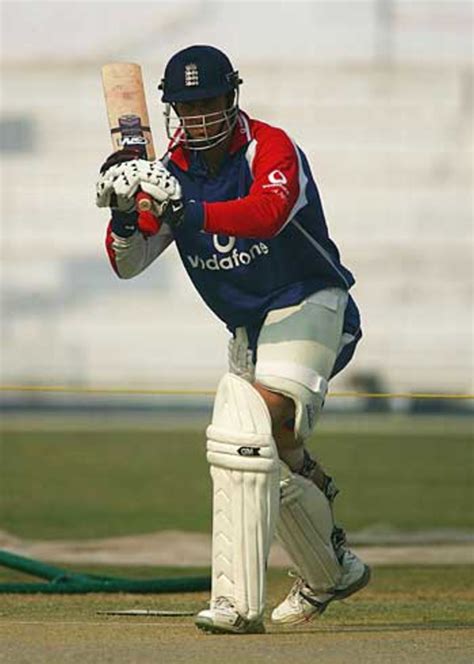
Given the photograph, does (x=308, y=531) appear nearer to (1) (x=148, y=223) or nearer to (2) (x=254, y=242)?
(2) (x=254, y=242)

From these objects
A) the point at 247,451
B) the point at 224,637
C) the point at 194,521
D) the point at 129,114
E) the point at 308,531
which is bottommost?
the point at 194,521

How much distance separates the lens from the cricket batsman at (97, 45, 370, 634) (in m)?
6.10

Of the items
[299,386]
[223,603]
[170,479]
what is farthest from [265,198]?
[170,479]

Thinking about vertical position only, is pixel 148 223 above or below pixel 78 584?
above

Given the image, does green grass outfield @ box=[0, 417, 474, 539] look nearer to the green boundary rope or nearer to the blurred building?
the green boundary rope

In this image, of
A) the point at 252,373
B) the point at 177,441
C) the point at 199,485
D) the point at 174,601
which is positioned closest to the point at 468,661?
the point at 252,373

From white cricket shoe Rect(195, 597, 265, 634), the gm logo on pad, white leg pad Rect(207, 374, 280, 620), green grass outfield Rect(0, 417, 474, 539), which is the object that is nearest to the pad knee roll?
white leg pad Rect(207, 374, 280, 620)

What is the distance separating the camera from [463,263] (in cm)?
3350

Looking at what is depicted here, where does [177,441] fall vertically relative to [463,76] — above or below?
below

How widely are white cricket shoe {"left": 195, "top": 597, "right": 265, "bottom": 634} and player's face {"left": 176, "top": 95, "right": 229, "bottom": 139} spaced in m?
1.50

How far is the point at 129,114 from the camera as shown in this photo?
22.1 ft

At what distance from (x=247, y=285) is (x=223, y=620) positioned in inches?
44.9

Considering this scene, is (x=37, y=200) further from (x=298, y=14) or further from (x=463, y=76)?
(x=463, y=76)

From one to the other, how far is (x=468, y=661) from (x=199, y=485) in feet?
39.1
